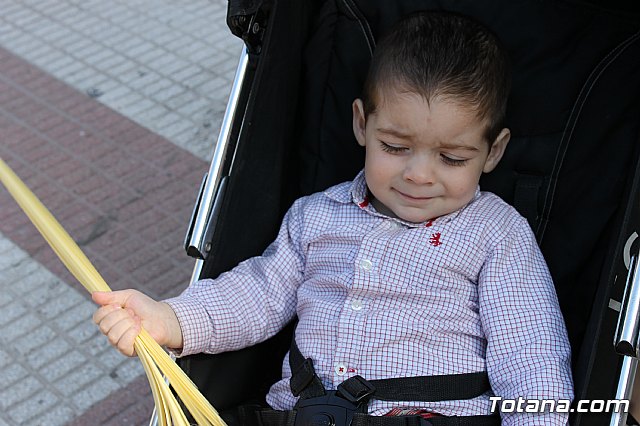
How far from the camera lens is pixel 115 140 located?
4789 mm

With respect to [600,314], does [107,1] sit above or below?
below

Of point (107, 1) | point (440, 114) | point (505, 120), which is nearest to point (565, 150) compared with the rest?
point (505, 120)

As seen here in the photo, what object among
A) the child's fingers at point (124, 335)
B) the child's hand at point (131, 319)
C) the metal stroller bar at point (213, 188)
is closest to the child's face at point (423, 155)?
the metal stroller bar at point (213, 188)

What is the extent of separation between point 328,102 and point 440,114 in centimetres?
63

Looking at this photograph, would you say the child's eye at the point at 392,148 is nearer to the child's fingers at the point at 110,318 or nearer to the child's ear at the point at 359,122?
the child's ear at the point at 359,122

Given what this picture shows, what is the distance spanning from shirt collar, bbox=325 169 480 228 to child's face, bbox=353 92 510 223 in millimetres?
19

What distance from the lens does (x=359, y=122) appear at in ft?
8.69

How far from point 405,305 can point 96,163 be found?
2.60 m

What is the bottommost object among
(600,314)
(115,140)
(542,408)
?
(115,140)

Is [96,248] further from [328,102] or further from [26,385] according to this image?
[328,102]

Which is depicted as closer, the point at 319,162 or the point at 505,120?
the point at 505,120

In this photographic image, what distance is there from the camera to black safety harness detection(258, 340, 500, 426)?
2.26 meters

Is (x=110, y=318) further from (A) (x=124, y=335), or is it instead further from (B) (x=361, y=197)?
(B) (x=361, y=197)
